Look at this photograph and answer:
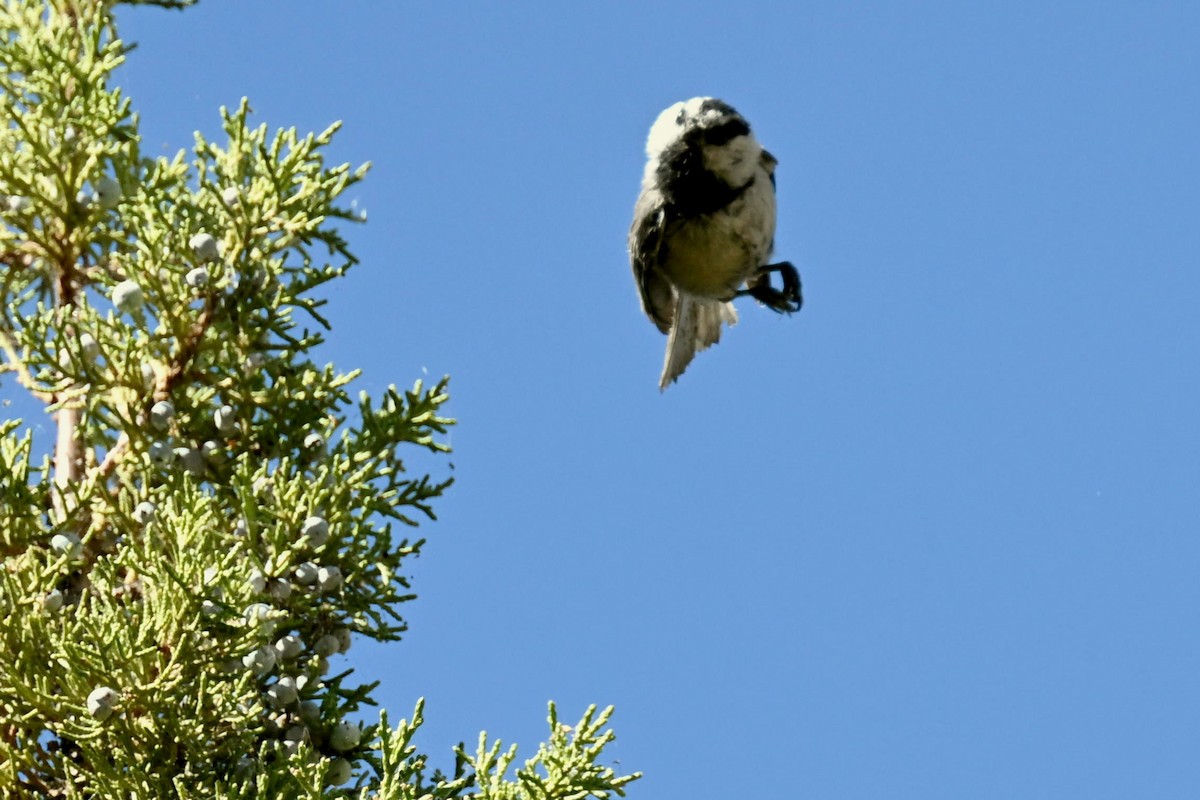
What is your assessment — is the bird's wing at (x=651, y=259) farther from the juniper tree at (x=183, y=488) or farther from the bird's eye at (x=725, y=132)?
the juniper tree at (x=183, y=488)

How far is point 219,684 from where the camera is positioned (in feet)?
10.5

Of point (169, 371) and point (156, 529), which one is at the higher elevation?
point (169, 371)

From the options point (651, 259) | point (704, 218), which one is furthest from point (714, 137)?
point (651, 259)

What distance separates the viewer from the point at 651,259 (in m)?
5.66

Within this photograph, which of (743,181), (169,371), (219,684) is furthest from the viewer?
(743,181)

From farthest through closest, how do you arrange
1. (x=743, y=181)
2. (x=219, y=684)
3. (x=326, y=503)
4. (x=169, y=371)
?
1. (x=743, y=181)
2. (x=169, y=371)
3. (x=326, y=503)
4. (x=219, y=684)

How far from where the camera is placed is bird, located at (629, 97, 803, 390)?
206 inches

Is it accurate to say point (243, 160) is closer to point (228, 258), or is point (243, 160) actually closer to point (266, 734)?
point (228, 258)

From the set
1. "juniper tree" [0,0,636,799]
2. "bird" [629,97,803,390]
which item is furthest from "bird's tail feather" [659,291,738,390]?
"juniper tree" [0,0,636,799]

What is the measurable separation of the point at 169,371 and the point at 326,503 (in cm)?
57

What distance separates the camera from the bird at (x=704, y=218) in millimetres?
5227

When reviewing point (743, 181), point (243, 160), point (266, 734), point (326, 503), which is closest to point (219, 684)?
point (266, 734)

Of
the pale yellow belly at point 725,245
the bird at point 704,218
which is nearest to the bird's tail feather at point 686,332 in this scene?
the bird at point 704,218

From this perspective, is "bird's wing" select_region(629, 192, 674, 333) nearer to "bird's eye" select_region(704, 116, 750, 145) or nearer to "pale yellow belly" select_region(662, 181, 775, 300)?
"pale yellow belly" select_region(662, 181, 775, 300)
